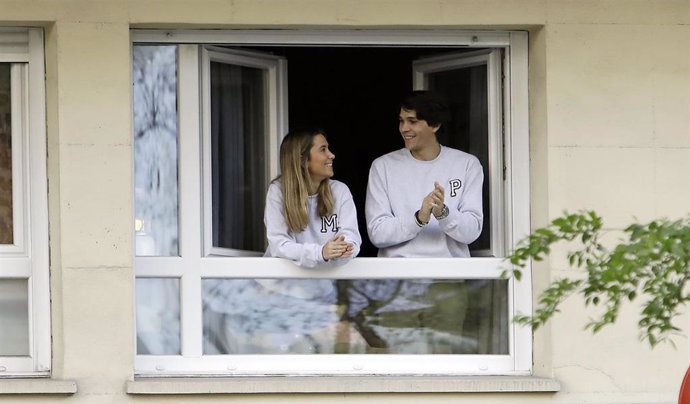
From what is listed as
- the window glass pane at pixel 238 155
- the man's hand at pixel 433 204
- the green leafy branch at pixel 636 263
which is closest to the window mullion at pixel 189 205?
the window glass pane at pixel 238 155

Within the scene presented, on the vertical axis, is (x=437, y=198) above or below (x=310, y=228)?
above

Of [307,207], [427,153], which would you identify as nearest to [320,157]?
[307,207]

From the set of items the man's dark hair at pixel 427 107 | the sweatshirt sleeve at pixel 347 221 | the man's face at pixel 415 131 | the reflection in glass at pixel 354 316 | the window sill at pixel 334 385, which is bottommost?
the window sill at pixel 334 385

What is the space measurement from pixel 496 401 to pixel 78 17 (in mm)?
2966

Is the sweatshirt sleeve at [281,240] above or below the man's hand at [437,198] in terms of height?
below

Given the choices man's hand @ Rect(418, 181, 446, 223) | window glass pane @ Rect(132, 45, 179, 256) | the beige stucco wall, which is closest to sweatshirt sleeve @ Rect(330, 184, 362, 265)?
man's hand @ Rect(418, 181, 446, 223)

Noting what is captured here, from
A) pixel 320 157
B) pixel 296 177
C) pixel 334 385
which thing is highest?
pixel 320 157

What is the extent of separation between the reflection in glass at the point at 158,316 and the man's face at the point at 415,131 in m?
1.47

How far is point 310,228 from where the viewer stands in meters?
9.60

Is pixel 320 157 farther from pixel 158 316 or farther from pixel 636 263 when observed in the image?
pixel 636 263

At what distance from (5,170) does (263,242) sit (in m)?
1.45

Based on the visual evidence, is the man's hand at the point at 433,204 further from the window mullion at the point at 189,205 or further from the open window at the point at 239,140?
the window mullion at the point at 189,205

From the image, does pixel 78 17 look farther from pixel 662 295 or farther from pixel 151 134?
pixel 662 295

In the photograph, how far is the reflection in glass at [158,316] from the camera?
31.3 ft
